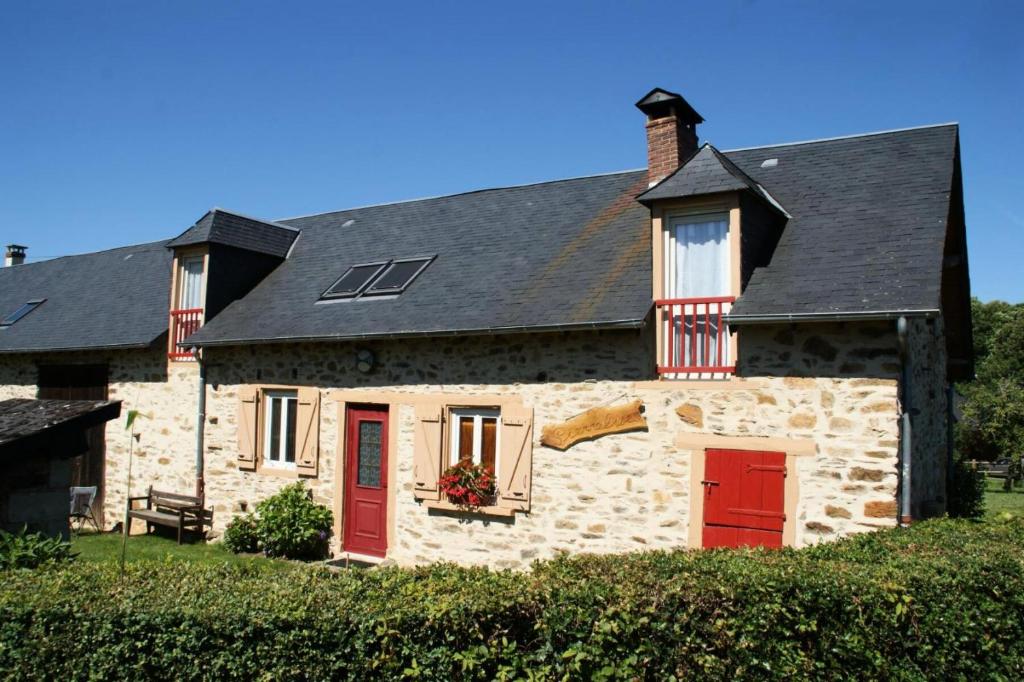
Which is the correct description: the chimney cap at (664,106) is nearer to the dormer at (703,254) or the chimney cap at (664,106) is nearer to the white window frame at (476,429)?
the dormer at (703,254)

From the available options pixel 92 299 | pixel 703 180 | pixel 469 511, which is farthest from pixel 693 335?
pixel 92 299

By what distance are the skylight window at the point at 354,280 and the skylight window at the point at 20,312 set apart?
9178 millimetres

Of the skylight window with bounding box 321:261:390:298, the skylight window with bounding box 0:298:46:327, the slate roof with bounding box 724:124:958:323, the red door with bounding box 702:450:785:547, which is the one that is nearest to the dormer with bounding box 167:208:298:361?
the skylight window with bounding box 321:261:390:298

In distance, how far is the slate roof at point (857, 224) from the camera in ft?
25.2

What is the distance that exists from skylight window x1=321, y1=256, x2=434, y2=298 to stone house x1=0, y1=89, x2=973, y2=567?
0.05 m

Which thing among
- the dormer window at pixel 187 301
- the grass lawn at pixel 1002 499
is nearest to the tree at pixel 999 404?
the grass lawn at pixel 1002 499

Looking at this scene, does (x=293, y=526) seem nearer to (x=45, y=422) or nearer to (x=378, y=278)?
(x=378, y=278)

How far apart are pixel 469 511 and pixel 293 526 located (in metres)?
2.70

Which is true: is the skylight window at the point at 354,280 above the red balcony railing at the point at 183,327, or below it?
above

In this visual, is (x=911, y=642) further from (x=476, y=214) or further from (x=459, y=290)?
(x=476, y=214)

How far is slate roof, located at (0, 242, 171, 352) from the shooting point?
1434 centimetres

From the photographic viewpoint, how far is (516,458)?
9.39 metres

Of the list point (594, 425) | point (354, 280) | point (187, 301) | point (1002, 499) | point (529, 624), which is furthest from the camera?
point (1002, 499)


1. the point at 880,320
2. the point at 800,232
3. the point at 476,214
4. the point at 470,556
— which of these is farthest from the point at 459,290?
the point at 880,320
